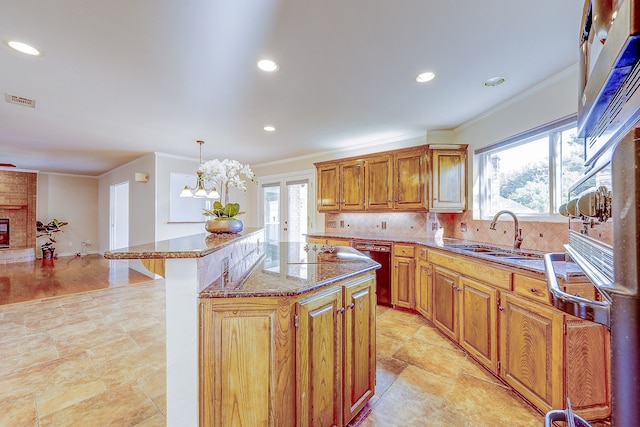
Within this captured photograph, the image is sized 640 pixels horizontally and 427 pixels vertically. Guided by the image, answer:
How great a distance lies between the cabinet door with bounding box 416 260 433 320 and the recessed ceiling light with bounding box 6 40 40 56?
12.8ft

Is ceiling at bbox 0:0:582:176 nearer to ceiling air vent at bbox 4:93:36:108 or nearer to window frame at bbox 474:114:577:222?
ceiling air vent at bbox 4:93:36:108

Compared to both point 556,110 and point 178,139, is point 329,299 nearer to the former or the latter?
point 556,110

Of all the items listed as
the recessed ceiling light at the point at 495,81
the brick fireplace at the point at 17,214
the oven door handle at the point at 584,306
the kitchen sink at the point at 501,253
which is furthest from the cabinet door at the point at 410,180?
the brick fireplace at the point at 17,214

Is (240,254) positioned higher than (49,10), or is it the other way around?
(49,10)

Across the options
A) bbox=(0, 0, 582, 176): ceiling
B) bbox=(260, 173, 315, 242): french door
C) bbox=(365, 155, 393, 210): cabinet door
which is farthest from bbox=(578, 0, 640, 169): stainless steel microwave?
bbox=(260, 173, 315, 242): french door

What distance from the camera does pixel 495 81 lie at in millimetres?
2404

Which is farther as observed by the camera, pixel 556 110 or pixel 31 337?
pixel 31 337

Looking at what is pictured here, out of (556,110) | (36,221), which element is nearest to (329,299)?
(556,110)

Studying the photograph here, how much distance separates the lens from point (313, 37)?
1.80 meters

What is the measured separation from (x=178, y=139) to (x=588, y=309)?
4.84 metres

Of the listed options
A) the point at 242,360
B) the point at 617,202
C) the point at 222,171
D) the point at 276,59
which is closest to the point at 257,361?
the point at 242,360

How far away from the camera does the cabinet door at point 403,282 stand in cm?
331

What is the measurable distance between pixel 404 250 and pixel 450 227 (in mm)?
901

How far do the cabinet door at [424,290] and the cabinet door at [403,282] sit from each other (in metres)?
0.08
